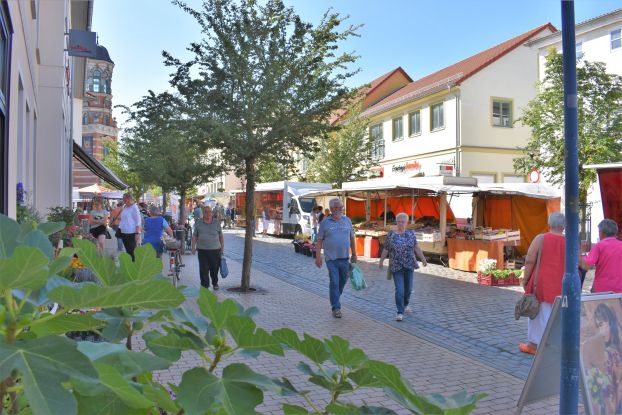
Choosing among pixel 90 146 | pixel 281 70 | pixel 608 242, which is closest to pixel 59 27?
pixel 281 70

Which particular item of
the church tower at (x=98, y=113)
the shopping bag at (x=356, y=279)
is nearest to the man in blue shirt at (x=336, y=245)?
the shopping bag at (x=356, y=279)

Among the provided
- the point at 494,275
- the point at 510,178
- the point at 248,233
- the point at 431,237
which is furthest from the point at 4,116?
the point at 510,178

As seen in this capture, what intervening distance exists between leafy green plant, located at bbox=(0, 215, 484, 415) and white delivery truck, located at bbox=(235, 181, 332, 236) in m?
22.5

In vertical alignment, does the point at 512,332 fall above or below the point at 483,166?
below

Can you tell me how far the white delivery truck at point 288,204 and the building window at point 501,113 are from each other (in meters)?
10.00

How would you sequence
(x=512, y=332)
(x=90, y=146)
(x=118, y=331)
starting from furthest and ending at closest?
(x=90, y=146) → (x=512, y=332) → (x=118, y=331)

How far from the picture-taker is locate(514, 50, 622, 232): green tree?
1736 centimetres

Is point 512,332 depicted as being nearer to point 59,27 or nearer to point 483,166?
point 59,27

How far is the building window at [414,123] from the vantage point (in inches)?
1219

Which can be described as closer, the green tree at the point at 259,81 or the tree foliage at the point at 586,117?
the green tree at the point at 259,81

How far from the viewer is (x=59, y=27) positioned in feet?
41.9

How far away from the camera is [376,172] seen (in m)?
32.7

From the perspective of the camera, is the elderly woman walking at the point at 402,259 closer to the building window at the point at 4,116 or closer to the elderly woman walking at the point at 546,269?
the elderly woman walking at the point at 546,269

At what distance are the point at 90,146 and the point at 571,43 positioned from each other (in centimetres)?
7858
